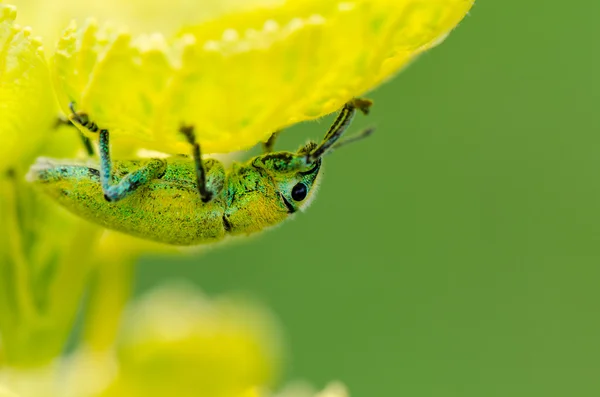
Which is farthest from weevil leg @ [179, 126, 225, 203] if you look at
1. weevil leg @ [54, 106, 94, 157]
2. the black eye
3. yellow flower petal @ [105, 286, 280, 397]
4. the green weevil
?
yellow flower petal @ [105, 286, 280, 397]

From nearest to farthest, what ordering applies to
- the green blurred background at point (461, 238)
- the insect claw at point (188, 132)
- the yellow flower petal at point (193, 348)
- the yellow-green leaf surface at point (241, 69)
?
the yellow-green leaf surface at point (241, 69) → the insect claw at point (188, 132) → the yellow flower petal at point (193, 348) → the green blurred background at point (461, 238)

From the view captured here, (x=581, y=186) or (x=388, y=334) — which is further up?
(x=581, y=186)

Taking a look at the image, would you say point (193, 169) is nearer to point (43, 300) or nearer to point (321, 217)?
point (43, 300)

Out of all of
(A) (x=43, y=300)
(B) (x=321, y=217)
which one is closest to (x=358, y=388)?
(B) (x=321, y=217)

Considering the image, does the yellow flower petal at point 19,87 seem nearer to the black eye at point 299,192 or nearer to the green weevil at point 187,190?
the green weevil at point 187,190

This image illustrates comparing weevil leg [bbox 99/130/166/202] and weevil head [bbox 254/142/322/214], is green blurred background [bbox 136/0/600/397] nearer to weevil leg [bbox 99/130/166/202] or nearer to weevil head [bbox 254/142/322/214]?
weevil head [bbox 254/142/322/214]

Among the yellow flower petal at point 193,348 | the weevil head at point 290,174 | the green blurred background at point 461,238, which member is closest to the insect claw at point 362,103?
the weevil head at point 290,174
